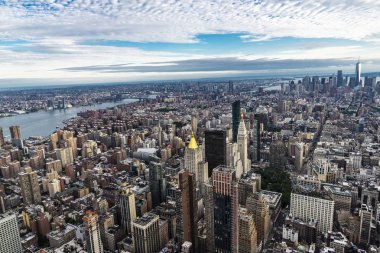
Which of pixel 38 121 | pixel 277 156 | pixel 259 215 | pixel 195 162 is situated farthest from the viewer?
pixel 38 121

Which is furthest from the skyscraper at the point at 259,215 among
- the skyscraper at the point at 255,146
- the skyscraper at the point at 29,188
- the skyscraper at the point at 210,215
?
the skyscraper at the point at 29,188

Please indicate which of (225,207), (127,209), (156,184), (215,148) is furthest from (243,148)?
(225,207)

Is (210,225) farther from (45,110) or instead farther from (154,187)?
(45,110)

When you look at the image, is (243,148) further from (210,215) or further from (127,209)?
(210,215)

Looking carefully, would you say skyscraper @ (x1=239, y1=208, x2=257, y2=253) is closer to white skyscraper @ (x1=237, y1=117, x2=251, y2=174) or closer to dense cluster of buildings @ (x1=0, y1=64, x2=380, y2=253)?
dense cluster of buildings @ (x1=0, y1=64, x2=380, y2=253)

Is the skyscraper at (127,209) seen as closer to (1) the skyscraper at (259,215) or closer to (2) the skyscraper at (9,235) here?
(2) the skyscraper at (9,235)
